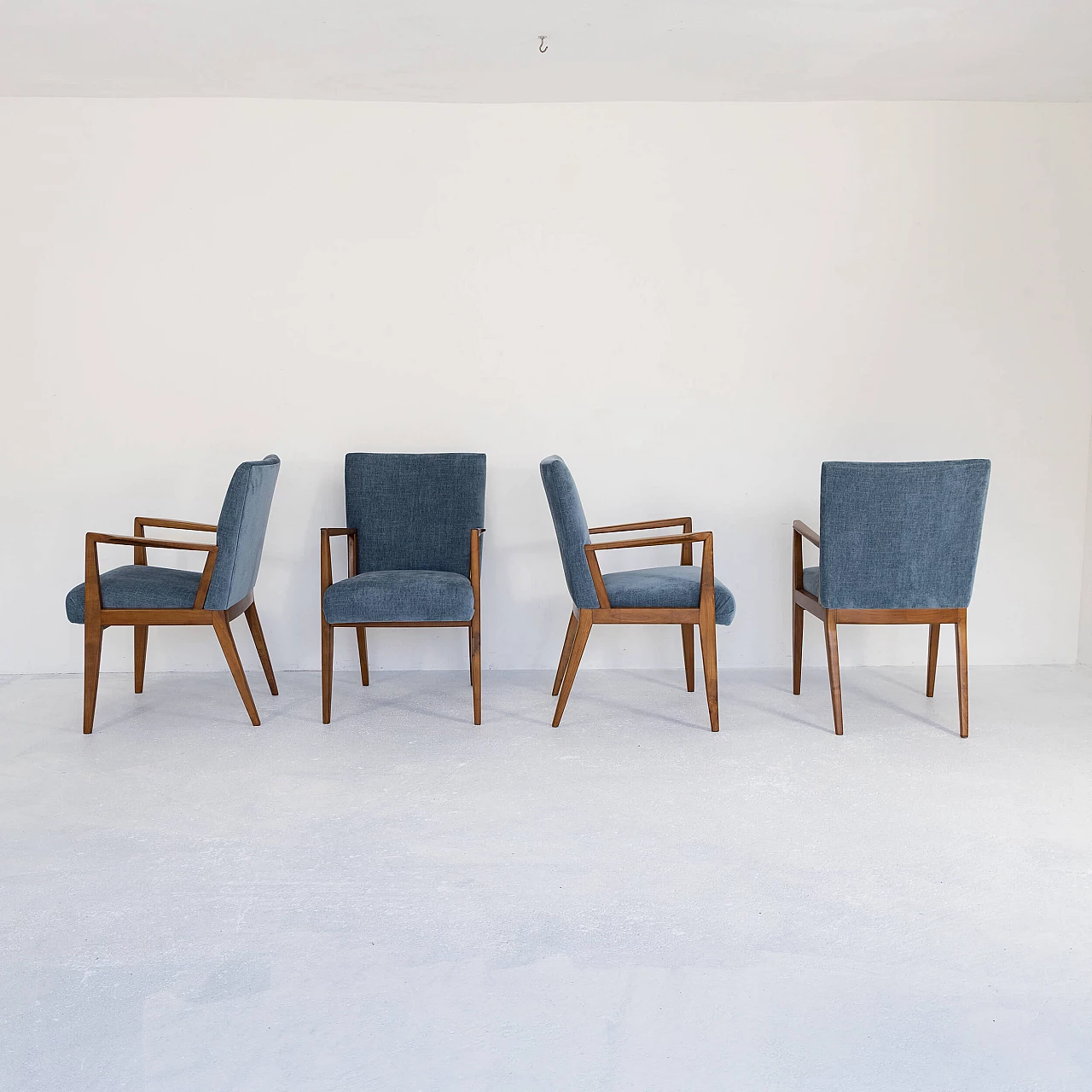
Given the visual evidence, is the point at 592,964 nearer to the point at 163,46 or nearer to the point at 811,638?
the point at 811,638

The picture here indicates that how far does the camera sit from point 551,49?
3.60 m

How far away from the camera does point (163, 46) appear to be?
3.59m

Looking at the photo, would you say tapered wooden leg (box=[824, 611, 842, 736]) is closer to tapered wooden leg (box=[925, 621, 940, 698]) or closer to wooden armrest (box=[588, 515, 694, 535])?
tapered wooden leg (box=[925, 621, 940, 698])

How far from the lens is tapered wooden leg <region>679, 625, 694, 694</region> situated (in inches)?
154

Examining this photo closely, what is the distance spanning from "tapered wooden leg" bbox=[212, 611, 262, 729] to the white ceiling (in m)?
2.04

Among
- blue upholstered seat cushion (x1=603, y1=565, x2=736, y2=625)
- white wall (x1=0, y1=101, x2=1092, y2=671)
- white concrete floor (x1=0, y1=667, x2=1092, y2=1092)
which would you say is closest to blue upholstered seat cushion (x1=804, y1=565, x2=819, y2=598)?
blue upholstered seat cushion (x1=603, y1=565, x2=736, y2=625)

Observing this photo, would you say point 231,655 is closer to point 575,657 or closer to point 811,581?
point 575,657

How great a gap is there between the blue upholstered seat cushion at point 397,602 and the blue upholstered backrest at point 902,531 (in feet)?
4.19

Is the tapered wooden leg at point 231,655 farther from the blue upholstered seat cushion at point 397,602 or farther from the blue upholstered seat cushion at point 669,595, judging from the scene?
the blue upholstered seat cushion at point 669,595

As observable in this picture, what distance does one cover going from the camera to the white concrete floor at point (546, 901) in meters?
1.67

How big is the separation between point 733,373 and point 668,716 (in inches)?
61.5

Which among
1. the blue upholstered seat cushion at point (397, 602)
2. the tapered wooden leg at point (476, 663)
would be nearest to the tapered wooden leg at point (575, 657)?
the tapered wooden leg at point (476, 663)

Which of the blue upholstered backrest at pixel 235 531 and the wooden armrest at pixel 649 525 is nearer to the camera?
the blue upholstered backrest at pixel 235 531

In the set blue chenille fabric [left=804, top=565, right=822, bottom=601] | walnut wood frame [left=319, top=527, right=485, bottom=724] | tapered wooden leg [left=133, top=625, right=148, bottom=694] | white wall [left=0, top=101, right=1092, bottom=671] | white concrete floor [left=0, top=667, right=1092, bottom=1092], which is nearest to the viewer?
white concrete floor [left=0, top=667, right=1092, bottom=1092]
